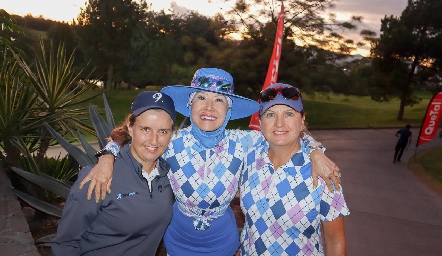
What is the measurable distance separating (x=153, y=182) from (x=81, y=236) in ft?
1.39

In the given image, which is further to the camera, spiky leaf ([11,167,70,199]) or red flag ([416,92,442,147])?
red flag ([416,92,442,147])

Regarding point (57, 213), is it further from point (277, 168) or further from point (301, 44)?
point (301, 44)

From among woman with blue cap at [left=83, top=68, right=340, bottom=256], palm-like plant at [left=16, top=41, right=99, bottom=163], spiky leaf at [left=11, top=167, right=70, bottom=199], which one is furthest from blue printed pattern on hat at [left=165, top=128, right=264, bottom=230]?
palm-like plant at [left=16, top=41, right=99, bottom=163]

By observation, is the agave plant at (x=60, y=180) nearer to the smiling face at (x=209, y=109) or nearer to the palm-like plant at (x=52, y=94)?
the palm-like plant at (x=52, y=94)

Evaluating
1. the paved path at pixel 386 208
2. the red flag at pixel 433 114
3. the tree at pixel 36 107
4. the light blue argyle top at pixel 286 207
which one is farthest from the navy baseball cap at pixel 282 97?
the red flag at pixel 433 114

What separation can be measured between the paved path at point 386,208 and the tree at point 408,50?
14.8 meters

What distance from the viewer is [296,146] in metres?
2.24

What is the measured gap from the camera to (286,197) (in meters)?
2.07

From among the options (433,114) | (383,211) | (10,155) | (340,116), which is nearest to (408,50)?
(340,116)

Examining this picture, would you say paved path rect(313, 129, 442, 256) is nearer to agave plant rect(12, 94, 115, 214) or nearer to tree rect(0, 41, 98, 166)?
agave plant rect(12, 94, 115, 214)

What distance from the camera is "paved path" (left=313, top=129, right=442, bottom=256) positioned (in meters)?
6.25

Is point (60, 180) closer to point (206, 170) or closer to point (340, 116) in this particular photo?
point (206, 170)

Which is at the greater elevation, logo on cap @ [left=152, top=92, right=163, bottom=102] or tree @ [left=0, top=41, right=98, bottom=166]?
logo on cap @ [left=152, top=92, right=163, bottom=102]

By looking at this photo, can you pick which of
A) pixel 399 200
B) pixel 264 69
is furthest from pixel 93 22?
pixel 399 200
